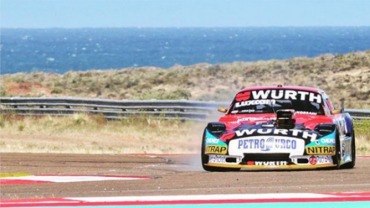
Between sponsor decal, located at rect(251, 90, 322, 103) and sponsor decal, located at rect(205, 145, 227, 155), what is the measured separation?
5.13 ft

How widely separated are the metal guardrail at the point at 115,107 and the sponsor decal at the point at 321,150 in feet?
39.2

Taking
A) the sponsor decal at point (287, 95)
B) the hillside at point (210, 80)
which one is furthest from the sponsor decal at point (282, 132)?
the hillside at point (210, 80)

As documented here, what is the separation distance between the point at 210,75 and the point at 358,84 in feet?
39.0

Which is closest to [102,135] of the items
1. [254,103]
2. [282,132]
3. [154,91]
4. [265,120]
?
[254,103]

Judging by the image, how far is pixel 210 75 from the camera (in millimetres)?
54094

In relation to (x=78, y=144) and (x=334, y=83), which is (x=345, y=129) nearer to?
(x=78, y=144)

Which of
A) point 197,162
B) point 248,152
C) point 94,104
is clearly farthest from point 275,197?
point 94,104

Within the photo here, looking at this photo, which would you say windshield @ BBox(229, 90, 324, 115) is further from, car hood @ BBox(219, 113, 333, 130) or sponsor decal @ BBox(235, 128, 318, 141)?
sponsor decal @ BBox(235, 128, 318, 141)

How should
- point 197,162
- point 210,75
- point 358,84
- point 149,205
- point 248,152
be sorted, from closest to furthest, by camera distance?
1. point 149,205
2. point 248,152
3. point 197,162
4. point 358,84
5. point 210,75

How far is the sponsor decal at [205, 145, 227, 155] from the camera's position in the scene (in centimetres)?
1536

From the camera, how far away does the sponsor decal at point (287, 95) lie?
16.7 meters

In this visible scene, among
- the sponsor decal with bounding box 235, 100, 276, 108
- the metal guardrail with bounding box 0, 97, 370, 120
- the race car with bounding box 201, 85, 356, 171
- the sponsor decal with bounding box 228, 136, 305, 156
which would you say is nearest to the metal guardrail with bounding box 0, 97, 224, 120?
the metal guardrail with bounding box 0, 97, 370, 120

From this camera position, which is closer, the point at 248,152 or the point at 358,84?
the point at 248,152

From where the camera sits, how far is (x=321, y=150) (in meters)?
15.2
